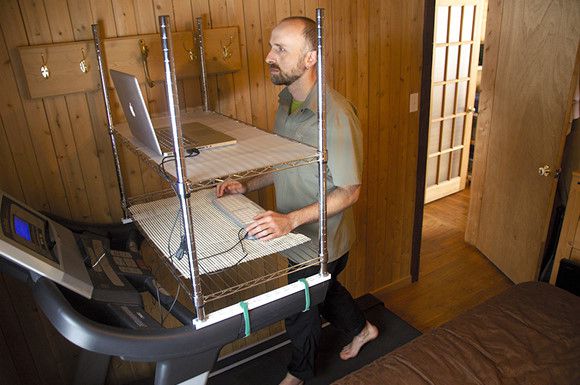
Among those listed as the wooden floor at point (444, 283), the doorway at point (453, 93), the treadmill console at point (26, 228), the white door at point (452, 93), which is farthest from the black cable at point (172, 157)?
the white door at point (452, 93)

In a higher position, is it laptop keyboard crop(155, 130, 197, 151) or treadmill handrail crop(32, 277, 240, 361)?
laptop keyboard crop(155, 130, 197, 151)

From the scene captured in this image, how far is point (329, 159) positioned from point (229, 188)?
15.8 inches

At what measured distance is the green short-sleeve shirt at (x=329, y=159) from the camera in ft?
5.56

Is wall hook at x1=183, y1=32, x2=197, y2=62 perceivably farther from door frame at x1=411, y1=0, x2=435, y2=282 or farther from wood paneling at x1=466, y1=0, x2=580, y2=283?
wood paneling at x1=466, y1=0, x2=580, y2=283

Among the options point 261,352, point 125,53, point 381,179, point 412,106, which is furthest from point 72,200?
point 412,106

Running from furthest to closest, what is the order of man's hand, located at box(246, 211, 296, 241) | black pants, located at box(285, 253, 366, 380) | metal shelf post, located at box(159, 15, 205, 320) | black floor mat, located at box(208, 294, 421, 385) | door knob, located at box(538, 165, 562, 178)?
door knob, located at box(538, 165, 562, 178)
black floor mat, located at box(208, 294, 421, 385)
black pants, located at box(285, 253, 366, 380)
man's hand, located at box(246, 211, 296, 241)
metal shelf post, located at box(159, 15, 205, 320)

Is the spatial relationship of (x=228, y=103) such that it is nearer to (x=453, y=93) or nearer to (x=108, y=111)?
(x=108, y=111)

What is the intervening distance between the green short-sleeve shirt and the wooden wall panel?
35 centimetres

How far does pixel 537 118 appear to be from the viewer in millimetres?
2740

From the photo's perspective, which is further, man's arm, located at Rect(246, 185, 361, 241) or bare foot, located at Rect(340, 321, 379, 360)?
bare foot, located at Rect(340, 321, 379, 360)

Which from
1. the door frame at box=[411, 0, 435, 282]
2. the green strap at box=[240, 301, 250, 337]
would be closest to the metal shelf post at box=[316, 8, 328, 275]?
the green strap at box=[240, 301, 250, 337]

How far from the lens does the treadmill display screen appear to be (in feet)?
4.11

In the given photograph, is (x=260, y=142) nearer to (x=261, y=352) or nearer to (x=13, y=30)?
(x=13, y=30)

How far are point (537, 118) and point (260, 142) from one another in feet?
6.69
